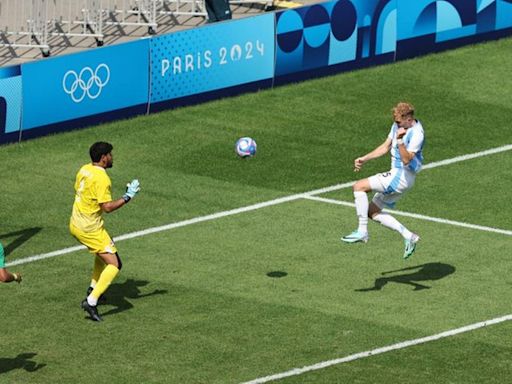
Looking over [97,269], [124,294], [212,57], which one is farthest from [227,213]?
[212,57]

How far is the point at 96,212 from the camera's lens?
2162cm

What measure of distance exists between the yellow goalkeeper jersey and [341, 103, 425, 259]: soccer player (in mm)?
3663

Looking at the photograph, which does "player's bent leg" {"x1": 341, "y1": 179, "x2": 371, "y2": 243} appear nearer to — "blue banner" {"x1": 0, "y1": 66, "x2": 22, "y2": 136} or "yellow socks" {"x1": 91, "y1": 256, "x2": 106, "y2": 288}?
"yellow socks" {"x1": 91, "y1": 256, "x2": 106, "y2": 288}

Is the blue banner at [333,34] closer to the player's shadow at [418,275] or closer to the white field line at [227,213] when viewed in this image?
the white field line at [227,213]

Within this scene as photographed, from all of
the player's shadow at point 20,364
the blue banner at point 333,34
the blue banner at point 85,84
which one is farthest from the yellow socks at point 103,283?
the blue banner at point 333,34

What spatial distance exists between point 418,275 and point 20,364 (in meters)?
6.46

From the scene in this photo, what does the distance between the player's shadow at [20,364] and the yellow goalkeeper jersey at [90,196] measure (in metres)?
2.13

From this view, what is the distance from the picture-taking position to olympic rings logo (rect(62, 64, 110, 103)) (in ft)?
98.6

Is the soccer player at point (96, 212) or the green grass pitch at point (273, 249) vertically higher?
the soccer player at point (96, 212)

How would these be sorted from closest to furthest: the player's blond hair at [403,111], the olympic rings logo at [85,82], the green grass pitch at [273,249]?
the green grass pitch at [273,249], the player's blond hair at [403,111], the olympic rings logo at [85,82]

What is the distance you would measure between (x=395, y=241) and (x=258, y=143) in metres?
5.76

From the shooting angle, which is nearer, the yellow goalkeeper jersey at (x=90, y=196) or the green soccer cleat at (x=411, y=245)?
the yellow goalkeeper jersey at (x=90, y=196)

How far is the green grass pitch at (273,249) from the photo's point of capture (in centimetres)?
2045

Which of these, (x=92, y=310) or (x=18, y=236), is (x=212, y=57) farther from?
(x=92, y=310)
